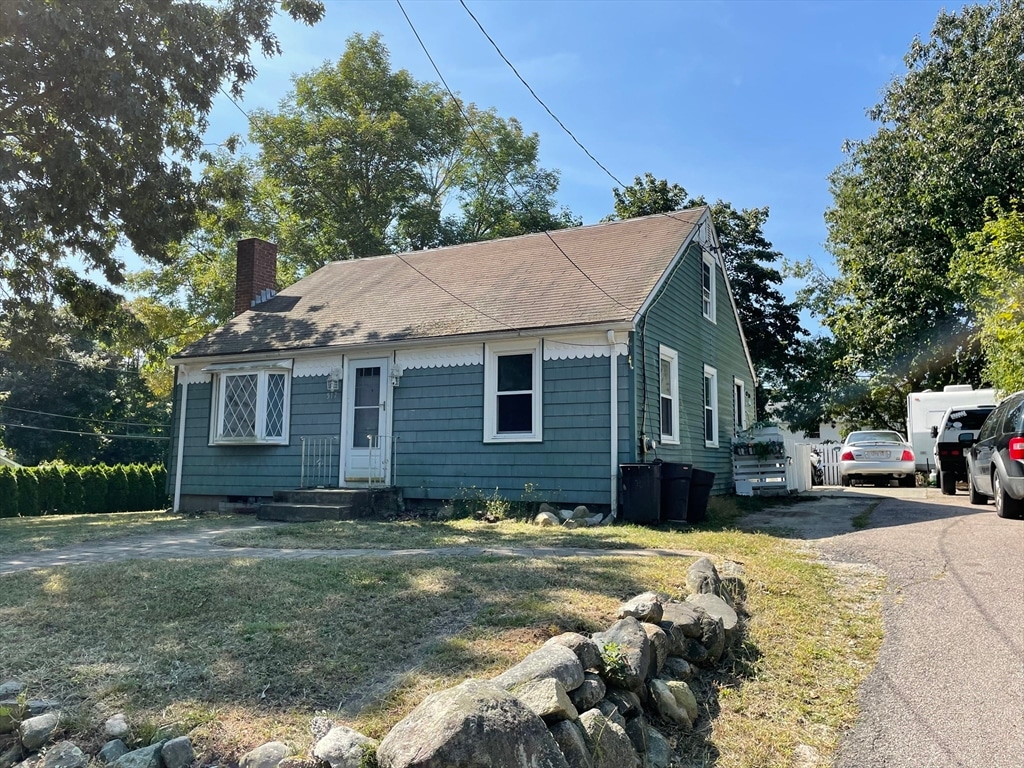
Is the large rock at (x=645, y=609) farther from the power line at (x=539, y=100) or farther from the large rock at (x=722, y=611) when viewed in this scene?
the power line at (x=539, y=100)

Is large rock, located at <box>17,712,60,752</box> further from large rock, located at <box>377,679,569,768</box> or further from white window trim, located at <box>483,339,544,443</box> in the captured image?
white window trim, located at <box>483,339,544,443</box>

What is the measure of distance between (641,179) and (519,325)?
1982 centimetres

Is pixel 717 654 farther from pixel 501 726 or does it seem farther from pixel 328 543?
pixel 328 543

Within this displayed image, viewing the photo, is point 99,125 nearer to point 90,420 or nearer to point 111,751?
point 111,751

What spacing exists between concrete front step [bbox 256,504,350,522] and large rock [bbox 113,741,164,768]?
873cm

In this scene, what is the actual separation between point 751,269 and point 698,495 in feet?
63.3

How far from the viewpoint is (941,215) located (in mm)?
22734

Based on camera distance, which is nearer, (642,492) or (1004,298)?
(642,492)

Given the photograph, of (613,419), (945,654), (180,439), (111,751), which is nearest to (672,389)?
(613,419)

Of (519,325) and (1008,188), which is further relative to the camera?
(1008,188)

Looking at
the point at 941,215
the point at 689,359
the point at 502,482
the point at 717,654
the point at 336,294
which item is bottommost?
the point at 717,654

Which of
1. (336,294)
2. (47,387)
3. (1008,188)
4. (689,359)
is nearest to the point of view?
(689,359)

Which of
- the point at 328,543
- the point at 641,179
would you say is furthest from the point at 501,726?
the point at 641,179

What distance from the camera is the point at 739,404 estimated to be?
17.9 metres
